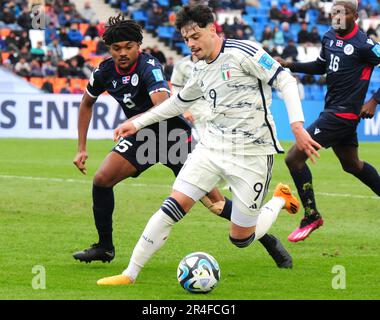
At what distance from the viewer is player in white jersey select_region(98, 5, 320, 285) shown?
283 inches

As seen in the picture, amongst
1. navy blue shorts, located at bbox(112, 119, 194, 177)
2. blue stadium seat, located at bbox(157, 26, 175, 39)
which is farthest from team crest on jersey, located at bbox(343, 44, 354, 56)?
blue stadium seat, located at bbox(157, 26, 175, 39)

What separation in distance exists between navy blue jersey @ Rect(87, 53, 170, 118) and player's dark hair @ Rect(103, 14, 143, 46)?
29 cm

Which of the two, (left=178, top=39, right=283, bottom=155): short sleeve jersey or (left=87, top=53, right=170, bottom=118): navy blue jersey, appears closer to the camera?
(left=178, top=39, right=283, bottom=155): short sleeve jersey

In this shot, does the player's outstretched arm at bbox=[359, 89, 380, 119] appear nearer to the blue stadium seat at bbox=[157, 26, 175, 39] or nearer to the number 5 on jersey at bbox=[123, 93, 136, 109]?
the number 5 on jersey at bbox=[123, 93, 136, 109]

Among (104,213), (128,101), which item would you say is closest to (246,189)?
(104,213)

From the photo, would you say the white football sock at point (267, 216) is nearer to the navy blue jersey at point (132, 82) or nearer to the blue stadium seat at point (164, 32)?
the navy blue jersey at point (132, 82)

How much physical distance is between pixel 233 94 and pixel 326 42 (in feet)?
11.1

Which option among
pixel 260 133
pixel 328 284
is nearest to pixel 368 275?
pixel 328 284

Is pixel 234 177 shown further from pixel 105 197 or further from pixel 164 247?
pixel 164 247

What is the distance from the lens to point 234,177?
7445 mm

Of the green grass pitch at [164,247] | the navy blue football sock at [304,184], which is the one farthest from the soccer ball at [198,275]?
the navy blue football sock at [304,184]

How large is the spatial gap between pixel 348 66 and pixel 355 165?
1109mm

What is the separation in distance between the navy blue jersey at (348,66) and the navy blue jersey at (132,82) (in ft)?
8.39
